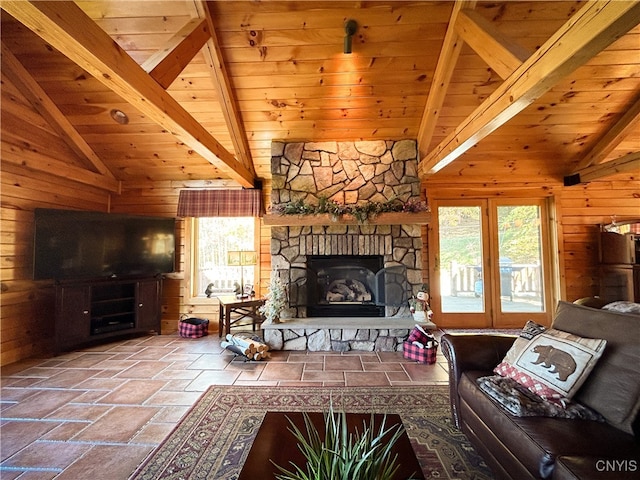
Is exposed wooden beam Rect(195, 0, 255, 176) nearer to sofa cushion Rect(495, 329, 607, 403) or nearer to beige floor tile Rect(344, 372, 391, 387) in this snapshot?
beige floor tile Rect(344, 372, 391, 387)

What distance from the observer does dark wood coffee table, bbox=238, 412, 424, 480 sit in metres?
1.05

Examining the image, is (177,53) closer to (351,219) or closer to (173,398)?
(351,219)

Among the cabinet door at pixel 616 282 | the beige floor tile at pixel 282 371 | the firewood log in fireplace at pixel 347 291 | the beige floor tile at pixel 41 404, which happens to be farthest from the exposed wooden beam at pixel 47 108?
the cabinet door at pixel 616 282

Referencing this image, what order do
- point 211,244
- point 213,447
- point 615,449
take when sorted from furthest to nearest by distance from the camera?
point 211,244
point 213,447
point 615,449

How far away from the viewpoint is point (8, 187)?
10.1 feet

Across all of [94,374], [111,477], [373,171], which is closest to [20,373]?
[94,374]

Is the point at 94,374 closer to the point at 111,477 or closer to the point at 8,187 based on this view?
the point at 111,477

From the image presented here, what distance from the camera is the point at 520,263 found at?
437cm

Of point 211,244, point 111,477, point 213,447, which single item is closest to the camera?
point 111,477

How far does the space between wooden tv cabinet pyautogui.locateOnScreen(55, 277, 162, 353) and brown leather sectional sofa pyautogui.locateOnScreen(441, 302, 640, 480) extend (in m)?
4.06

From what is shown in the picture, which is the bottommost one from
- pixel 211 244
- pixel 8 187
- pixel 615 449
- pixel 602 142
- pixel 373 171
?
pixel 615 449

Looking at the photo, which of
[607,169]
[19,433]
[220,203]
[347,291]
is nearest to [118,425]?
[19,433]

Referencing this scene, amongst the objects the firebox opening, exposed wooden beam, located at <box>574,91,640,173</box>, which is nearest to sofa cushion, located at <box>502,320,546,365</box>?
the firebox opening

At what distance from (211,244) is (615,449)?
15.5 ft
